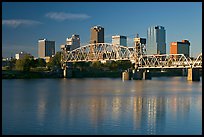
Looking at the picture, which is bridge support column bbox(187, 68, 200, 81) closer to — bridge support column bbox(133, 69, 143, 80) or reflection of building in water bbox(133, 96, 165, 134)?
bridge support column bbox(133, 69, 143, 80)

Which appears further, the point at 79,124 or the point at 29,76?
the point at 29,76

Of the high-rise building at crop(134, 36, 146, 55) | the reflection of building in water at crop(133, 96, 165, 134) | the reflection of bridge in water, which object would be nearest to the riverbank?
the reflection of bridge in water

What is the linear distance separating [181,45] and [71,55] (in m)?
65.4

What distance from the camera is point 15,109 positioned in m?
23.0

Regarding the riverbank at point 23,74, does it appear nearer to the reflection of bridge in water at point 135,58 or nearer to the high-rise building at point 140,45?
the reflection of bridge in water at point 135,58

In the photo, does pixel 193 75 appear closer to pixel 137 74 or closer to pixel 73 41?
pixel 137 74

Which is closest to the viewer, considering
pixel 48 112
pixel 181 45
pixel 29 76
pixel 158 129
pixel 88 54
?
pixel 158 129

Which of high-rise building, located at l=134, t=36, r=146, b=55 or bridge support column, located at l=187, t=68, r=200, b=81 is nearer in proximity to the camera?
bridge support column, located at l=187, t=68, r=200, b=81

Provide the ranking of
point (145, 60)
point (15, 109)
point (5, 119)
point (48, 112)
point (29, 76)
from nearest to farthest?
point (5, 119) < point (48, 112) < point (15, 109) < point (29, 76) < point (145, 60)

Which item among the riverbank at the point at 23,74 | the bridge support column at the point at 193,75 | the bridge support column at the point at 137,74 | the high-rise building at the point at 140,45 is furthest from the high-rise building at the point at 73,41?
the bridge support column at the point at 193,75

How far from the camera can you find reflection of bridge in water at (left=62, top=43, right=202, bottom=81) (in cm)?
7967

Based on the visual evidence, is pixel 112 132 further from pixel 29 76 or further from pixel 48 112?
pixel 29 76

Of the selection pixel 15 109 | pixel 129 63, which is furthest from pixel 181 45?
pixel 15 109

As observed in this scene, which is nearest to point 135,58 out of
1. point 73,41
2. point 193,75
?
point 193,75
